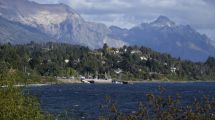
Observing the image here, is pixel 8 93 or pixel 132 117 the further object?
pixel 8 93

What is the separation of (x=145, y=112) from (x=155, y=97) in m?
0.67

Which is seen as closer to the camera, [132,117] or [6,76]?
[132,117]

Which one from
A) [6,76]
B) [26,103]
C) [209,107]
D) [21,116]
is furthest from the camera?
[6,76]

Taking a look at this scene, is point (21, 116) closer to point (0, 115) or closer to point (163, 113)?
point (0, 115)

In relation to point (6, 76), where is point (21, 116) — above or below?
below

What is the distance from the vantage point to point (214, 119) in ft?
Result: 59.4

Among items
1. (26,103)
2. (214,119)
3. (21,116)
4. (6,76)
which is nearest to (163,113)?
(214,119)

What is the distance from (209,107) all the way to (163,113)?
1.42 meters

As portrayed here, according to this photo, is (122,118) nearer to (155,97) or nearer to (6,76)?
(155,97)

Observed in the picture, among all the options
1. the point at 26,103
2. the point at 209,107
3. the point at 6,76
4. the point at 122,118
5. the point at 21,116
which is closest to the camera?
the point at 209,107

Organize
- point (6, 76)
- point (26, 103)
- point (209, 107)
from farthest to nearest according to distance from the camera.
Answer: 1. point (6, 76)
2. point (26, 103)
3. point (209, 107)

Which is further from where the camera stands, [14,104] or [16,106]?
[14,104]

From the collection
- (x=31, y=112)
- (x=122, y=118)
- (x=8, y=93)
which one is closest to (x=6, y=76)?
(x=8, y=93)

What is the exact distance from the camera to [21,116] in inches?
1157
